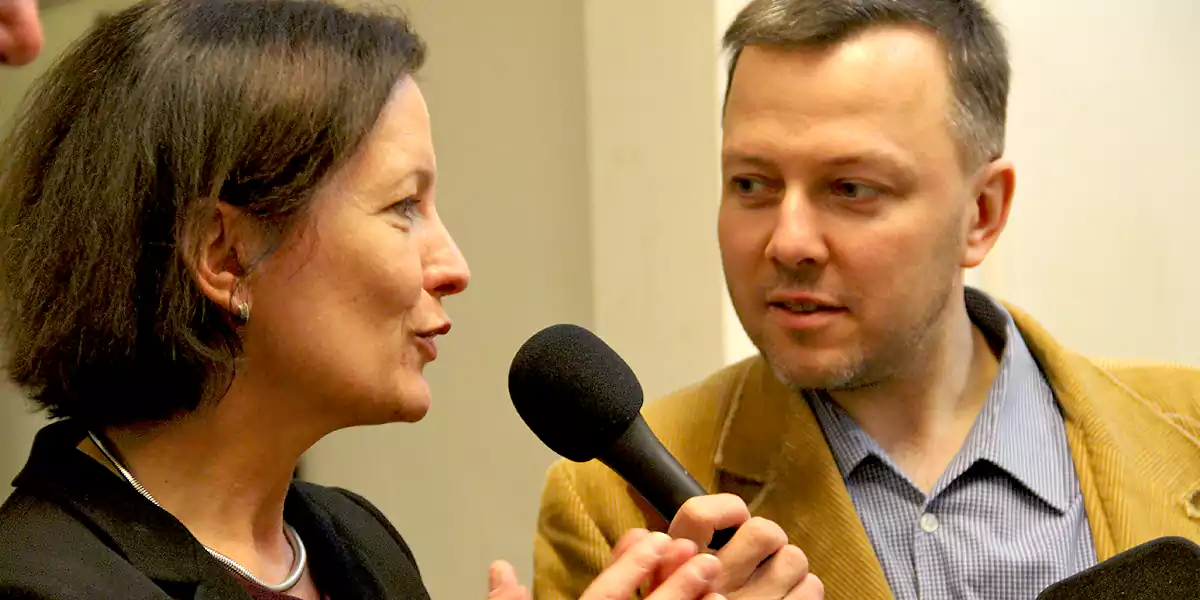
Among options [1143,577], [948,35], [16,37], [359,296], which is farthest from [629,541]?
[948,35]

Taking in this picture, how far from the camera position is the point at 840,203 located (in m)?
1.68

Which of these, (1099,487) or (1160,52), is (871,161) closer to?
(1099,487)

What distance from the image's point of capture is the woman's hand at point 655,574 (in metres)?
1.25

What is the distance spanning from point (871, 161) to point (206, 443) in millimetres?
824

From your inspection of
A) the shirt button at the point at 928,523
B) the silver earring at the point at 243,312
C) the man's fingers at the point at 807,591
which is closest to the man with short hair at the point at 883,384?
the shirt button at the point at 928,523

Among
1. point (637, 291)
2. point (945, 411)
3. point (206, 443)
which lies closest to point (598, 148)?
point (637, 291)

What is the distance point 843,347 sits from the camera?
1.68 m

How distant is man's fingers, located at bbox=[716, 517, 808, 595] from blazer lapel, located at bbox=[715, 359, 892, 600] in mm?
324

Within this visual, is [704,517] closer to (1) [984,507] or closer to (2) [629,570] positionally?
(2) [629,570]

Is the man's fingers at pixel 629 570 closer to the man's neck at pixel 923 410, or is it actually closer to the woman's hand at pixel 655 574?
the woman's hand at pixel 655 574

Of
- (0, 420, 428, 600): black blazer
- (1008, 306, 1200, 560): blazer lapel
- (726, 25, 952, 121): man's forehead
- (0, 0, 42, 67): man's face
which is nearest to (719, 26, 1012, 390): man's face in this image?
(726, 25, 952, 121): man's forehead

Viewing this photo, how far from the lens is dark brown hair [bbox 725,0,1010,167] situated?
1697mm

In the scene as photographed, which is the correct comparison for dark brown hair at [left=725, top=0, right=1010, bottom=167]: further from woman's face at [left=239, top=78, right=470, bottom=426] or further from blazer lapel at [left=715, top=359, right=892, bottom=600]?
woman's face at [left=239, top=78, right=470, bottom=426]

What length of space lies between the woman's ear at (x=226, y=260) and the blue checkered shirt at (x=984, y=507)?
2.59 ft
